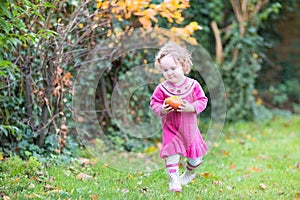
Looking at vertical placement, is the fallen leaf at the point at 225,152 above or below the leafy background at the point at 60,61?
below

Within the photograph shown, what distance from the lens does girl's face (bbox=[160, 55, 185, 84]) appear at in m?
3.57

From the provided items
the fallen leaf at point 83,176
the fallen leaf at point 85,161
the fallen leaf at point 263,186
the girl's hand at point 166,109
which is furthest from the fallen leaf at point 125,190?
the fallen leaf at point 263,186

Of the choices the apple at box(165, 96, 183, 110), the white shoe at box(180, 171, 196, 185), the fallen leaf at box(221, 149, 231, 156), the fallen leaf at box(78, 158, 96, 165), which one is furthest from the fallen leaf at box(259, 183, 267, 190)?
the fallen leaf at box(78, 158, 96, 165)

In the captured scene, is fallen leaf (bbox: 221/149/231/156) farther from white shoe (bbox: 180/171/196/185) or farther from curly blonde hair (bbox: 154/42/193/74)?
curly blonde hair (bbox: 154/42/193/74)

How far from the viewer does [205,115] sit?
7.26 meters

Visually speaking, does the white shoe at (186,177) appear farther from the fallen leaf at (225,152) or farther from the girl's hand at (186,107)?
the fallen leaf at (225,152)

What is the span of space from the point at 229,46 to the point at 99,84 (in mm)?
2854

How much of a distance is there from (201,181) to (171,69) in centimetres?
115

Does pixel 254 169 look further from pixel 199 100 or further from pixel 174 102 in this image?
pixel 174 102

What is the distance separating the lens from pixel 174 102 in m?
3.49

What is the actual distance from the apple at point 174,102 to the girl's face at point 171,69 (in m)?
0.17

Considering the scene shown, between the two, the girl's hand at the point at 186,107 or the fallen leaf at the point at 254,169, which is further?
the fallen leaf at the point at 254,169

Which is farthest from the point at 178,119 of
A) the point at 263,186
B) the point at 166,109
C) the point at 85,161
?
the point at 85,161

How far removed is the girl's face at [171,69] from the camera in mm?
3572
